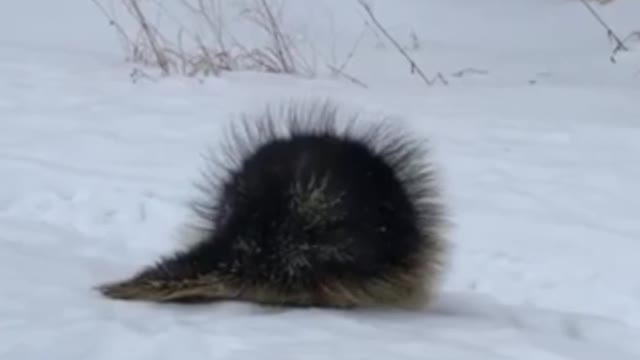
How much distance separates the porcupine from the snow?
1.9 inches

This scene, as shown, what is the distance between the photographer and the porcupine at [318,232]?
3152 millimetres

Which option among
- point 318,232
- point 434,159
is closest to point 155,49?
point 434,159

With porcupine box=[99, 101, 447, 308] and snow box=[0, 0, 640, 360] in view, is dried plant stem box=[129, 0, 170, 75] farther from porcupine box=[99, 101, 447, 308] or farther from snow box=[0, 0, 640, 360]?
porcupine box=[99, 101, 447, 308]

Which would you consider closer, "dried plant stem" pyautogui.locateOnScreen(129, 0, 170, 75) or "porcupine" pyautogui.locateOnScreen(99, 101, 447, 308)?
"porcupine" pyautogui.locateOnScreen(99, 101, 447, 308)

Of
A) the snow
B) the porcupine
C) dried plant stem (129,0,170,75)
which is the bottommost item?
dried plant stem (129,0,170,75)

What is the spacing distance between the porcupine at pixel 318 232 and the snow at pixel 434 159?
5 centimetres

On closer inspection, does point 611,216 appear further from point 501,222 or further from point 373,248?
point 373,248

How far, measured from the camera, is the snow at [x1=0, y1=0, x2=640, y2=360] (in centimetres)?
308

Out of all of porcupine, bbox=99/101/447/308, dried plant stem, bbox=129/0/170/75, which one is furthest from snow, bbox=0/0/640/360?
dried plant stem, bbox=129/0/170/75

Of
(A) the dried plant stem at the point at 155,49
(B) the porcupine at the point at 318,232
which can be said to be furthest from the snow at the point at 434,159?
(A) the dried plant stem at the point at 155,49

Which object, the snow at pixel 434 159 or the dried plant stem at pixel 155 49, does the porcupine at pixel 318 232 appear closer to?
the snow at pixel 434 159

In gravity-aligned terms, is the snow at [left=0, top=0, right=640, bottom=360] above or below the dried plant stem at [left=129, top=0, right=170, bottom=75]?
above

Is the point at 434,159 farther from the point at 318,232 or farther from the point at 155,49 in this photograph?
the point at 155,49

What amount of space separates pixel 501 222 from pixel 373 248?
1.79 meters
